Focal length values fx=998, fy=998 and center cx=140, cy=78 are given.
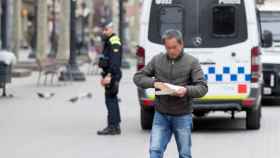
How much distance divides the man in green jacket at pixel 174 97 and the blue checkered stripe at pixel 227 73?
6.26 m

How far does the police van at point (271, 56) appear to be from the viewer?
71.8ft

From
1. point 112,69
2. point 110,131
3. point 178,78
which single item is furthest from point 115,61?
point 178,78

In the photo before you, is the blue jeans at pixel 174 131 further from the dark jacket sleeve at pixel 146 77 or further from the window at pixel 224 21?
the window at pixel 224 21

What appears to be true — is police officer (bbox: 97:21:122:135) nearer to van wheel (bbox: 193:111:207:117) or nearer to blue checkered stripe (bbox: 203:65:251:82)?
blue checkered stripe (bbox: 203:65:251:82)

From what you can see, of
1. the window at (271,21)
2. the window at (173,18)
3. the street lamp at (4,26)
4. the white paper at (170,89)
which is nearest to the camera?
the white paper at (170,89)

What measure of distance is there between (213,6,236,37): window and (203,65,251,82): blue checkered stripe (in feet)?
1.81

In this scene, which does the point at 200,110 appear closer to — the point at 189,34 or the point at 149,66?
the point at 189,34

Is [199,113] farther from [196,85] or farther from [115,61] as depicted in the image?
[196,85]

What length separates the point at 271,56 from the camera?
A: 22328 mm

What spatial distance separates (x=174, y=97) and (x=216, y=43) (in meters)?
6.61

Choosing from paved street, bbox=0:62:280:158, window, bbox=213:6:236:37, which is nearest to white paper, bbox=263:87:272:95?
paved street, bbox=0:62:280:158

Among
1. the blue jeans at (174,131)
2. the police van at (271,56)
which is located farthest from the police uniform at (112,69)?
the police van at (271,56)

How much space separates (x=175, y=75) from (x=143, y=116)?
6.69m

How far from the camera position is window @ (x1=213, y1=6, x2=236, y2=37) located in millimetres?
15781
